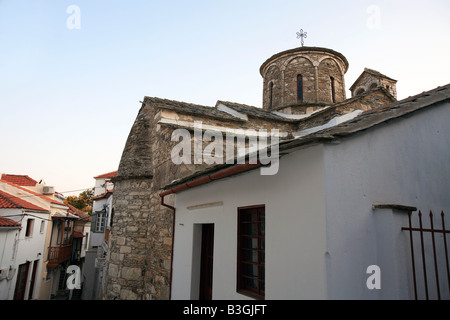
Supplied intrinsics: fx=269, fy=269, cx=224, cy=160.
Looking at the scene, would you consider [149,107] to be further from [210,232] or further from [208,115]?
[210,232]

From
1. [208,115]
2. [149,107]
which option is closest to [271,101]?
[208,115]

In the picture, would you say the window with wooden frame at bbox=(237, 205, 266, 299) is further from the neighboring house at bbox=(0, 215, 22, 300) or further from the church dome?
the neighboring house at bbox=(0, 215, 22, 300)

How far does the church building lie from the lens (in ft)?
8.12

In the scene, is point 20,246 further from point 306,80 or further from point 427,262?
point 427,262

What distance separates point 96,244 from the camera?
20.9m

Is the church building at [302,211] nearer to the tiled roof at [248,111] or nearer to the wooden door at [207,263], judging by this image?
the wooden door at [207,263]

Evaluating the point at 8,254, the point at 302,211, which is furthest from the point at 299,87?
the point at 8,254

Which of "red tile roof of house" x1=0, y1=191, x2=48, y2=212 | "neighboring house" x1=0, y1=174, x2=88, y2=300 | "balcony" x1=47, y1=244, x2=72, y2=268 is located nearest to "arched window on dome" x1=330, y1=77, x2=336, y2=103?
"red tile roof of house" x1=0, y1=191, x2=48, y2=212

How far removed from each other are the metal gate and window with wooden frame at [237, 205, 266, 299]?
5.25 feet

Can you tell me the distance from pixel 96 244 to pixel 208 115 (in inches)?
697

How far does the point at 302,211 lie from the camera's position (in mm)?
2684

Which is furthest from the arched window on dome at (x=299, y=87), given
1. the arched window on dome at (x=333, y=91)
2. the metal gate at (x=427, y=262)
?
the metal gate at (x=427, y=262)

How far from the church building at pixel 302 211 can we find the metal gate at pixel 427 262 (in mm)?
98
